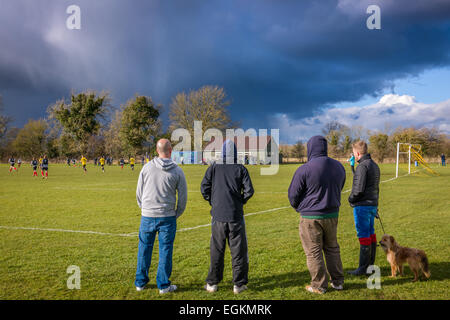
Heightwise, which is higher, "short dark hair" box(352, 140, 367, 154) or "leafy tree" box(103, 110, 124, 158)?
"leafy tree" box(103, 110, 124, 158)

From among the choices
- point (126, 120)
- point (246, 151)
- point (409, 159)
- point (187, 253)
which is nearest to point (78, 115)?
point (126, 120)

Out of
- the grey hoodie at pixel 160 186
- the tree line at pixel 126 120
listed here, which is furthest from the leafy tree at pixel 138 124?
the grey hoodie at pixel 160 186

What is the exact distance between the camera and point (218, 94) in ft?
238

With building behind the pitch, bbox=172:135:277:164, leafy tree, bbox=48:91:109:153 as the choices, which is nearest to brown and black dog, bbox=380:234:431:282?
building behind the pitch, bbox=172:135:277:164

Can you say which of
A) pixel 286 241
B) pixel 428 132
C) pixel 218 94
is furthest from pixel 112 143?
pixel 286 241

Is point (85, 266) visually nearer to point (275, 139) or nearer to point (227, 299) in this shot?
point (227, 299)

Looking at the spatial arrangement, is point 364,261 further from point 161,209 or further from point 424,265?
point 161,209

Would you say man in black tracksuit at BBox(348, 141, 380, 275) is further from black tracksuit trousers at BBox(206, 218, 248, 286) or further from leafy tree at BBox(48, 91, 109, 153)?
leafy tree at BBox(48, 91, 109, 153)

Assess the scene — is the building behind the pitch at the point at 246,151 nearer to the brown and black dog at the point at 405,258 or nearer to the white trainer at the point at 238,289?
the brown and black dog at the point at 405,258

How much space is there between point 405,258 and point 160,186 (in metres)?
3.88

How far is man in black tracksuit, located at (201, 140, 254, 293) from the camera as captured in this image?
5.01 meters

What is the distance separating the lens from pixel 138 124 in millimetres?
79875

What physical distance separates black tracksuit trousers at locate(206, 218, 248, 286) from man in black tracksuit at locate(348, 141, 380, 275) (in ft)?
6.43

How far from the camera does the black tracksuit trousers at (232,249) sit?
197 inches
